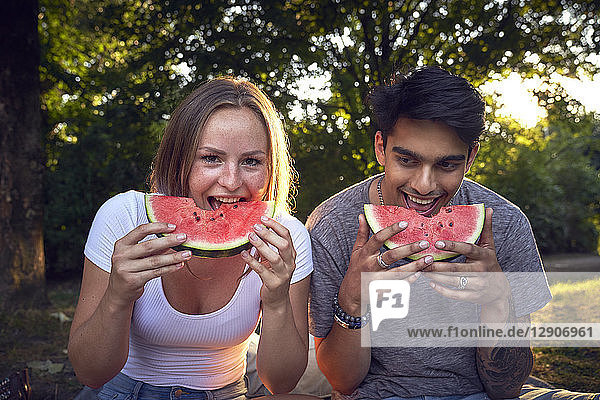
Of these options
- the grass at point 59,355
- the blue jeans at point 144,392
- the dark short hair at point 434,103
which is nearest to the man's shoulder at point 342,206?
the dark short hair at point 434,103

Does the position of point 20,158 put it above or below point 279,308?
above

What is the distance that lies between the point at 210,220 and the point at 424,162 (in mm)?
1206

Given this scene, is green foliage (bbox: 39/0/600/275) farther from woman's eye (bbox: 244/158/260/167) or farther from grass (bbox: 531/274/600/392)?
woman's eye (bbox: 244/158/260/167)

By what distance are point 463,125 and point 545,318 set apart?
5.41 m

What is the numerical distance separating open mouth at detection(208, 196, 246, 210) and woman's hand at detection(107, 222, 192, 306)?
562 mm

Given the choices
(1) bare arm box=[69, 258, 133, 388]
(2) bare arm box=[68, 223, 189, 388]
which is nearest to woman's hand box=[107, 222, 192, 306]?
(2) bare arm box=[68, 223, 189, 388]

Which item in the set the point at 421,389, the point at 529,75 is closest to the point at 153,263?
the point at 421,389

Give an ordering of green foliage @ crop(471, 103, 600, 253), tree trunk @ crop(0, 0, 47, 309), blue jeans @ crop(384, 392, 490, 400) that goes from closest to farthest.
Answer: blue jeans @ crop(384, 392, 490, 400) → tree trunk @ crop(0, 0, 47, 309) → green foliage @ crop(471, 103, 600, 253)

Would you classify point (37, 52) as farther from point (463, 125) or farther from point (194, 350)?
point (463, 125)

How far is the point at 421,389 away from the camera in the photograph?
9.57 feet

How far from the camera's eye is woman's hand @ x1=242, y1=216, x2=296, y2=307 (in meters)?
2.29

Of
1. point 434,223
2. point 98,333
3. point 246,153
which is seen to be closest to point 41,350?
point 98,333

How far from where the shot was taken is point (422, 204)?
9.86 ft

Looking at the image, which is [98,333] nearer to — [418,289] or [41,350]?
[418,289]
